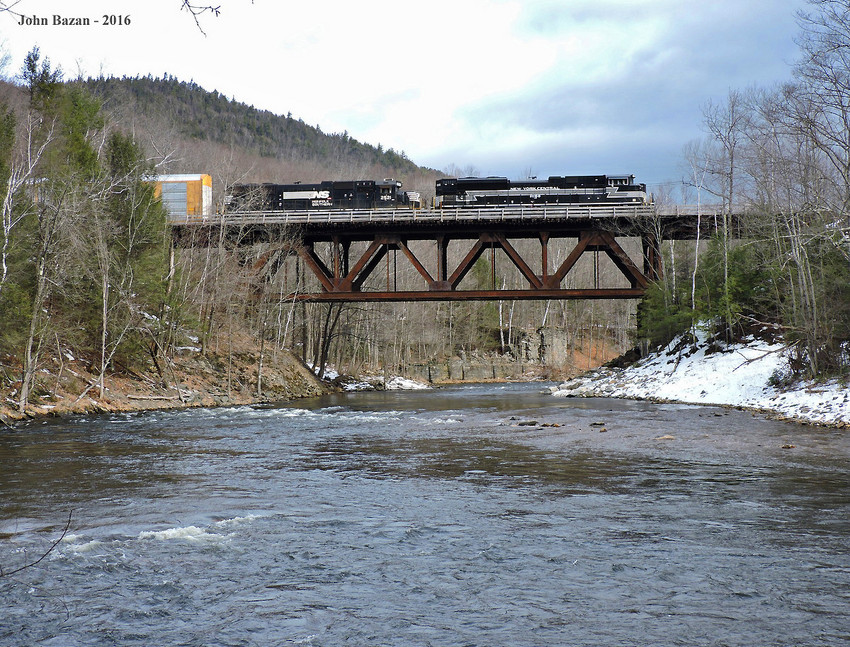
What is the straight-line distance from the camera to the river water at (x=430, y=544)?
706cm

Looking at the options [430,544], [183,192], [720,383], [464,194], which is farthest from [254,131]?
[430,544]


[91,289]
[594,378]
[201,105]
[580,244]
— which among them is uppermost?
[201,105]

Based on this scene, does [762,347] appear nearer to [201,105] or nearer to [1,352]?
[1,352]

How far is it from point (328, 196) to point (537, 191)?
43.2 feet

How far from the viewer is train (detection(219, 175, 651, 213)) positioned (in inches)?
1715

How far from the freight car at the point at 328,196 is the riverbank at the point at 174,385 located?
29.6 feet

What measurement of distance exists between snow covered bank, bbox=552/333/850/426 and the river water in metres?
5.78

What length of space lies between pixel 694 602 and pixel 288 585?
424 cm

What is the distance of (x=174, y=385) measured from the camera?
3609 cm

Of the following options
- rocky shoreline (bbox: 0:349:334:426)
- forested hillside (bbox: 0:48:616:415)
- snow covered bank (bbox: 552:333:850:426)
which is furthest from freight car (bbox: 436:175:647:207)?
rocky shoreline (bbox: 0:349:334:426)

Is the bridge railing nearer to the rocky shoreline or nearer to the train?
the train

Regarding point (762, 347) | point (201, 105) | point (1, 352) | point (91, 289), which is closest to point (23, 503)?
point (1, 352)

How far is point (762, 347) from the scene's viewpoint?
33.3 meters

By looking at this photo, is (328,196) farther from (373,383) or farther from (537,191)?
(373,383)
